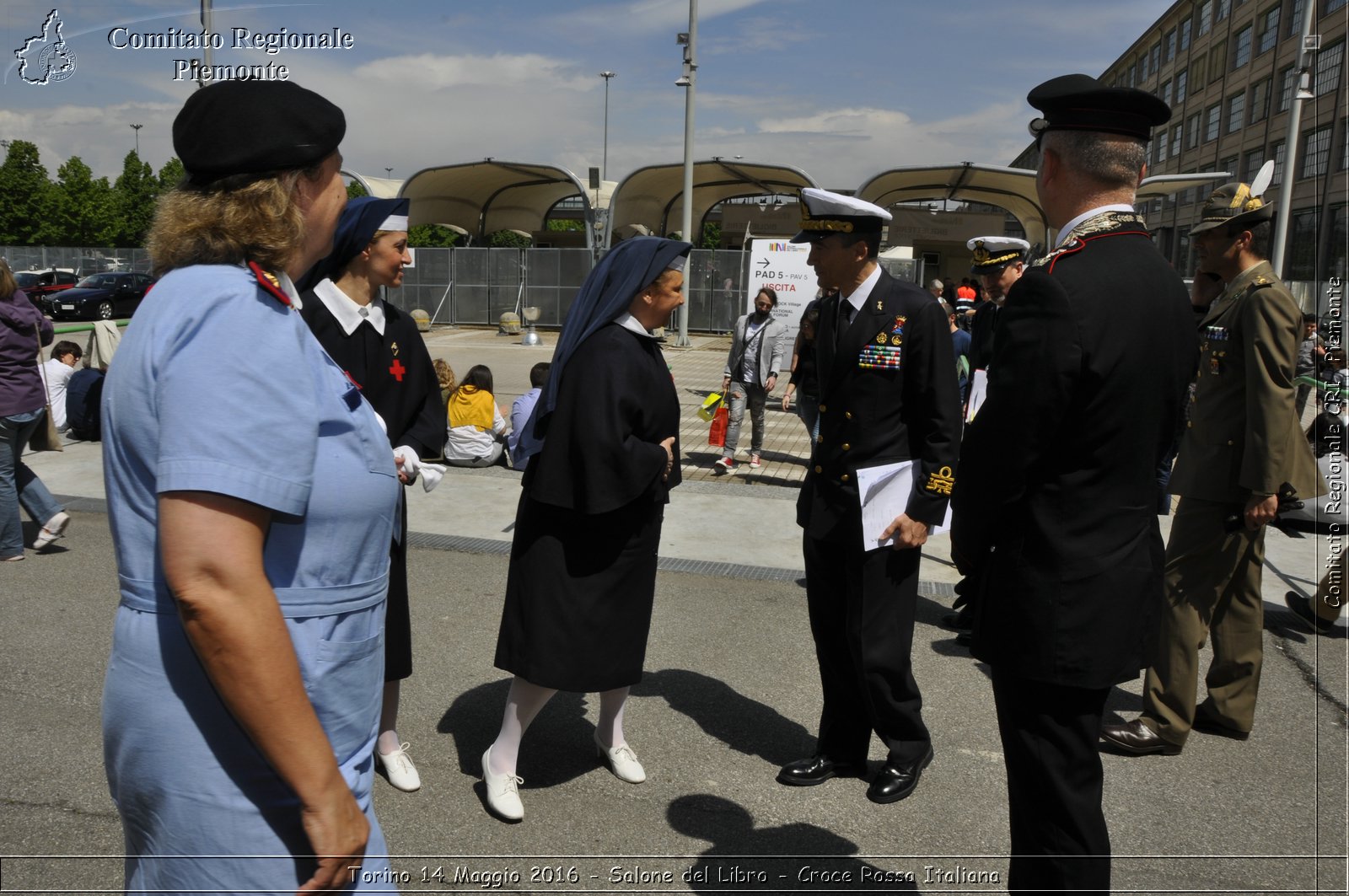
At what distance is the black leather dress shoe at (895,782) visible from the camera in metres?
3.45

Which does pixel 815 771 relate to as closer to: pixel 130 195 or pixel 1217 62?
pixel 1217 62

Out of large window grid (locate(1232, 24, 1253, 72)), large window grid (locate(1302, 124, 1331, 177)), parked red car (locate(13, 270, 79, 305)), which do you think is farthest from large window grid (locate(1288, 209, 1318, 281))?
parked red car (locate(13, 270, 79, 305))

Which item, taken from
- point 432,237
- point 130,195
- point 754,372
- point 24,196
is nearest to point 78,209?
point 24,196

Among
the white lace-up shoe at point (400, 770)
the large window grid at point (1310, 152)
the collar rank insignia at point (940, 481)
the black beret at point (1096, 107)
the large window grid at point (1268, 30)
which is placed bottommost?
the white lace-up shoe at point (400, 770)

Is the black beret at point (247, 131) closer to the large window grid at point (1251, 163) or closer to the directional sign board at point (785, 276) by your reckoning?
the directional sign board at point (785, 276)

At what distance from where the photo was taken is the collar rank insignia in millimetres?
3363

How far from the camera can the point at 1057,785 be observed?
2.21 m

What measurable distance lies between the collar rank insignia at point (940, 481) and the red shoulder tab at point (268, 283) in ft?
8.18

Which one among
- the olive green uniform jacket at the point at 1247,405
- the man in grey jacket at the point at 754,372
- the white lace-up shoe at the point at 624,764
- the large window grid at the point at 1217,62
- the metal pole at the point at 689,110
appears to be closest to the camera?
the white lace-up shoe at the point at 624,764

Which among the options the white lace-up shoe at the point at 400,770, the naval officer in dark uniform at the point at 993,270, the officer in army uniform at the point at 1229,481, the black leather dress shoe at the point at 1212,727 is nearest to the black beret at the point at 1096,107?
the officer in army uniform at the point at 1229,481

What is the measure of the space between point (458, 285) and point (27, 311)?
2392cm

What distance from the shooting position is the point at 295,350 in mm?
1344

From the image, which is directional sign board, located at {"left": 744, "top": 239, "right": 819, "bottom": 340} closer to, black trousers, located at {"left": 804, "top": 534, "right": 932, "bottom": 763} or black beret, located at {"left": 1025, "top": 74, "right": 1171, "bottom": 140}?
black trousers, located at {"left": 804, "top": 534, "right": 932, "bottom": 763}

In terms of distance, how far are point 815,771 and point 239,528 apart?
2.81 meters
